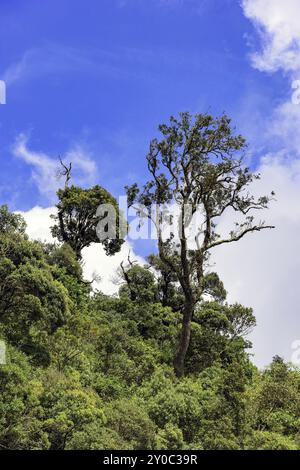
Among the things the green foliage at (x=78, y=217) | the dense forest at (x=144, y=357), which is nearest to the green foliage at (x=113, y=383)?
the dense forest at (x=144, y=357)

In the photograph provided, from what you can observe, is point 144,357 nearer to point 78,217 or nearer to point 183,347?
point 183,347

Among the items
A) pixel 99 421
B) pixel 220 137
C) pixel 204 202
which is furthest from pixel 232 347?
pixel 99 421

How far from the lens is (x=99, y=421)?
13508 mm

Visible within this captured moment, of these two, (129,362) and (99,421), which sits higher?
(129,362)

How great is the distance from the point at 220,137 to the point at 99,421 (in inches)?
571

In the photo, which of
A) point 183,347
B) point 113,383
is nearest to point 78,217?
point 183,347

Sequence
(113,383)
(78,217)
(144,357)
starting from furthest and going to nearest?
(78,217) < (144,357) < (113,383)

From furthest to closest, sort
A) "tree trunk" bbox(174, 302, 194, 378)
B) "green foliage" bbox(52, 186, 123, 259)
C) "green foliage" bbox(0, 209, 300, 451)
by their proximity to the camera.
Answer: "green foliage" bbox(52, 186, 123, 259) < "tree trunk" bbox(174, 302, 194, 378) < "green foliage" bbox(0, 209, 300, 451)

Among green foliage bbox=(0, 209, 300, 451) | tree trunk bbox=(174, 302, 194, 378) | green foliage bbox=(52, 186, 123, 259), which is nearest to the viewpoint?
green foliage bbox=(0, 209, 300, 451)

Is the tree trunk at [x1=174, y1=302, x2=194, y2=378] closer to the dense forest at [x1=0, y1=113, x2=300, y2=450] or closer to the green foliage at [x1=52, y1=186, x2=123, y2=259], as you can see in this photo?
the dense forest at [x1=0, y1=113, x2=300, y2=450]

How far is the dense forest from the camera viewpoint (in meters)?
13.3

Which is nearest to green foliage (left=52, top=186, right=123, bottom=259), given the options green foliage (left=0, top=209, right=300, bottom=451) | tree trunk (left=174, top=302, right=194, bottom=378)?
green foliage (left=0, top=209, right=300, bottom=451)

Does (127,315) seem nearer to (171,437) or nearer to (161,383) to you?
(161,383)

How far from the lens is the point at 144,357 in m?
21.8
